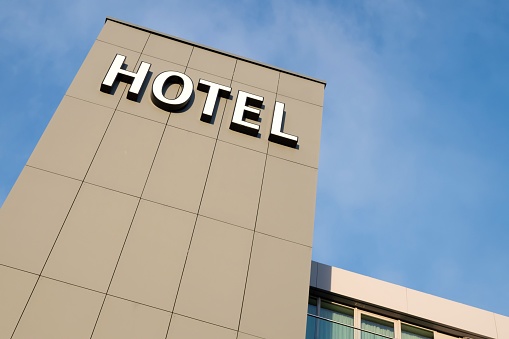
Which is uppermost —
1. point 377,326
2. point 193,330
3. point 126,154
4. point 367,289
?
point 126,154

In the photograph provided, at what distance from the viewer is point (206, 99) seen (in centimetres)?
1616

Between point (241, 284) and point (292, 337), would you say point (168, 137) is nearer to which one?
point (241, 284)

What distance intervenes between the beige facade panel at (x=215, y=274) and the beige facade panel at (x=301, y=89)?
5.84 metres

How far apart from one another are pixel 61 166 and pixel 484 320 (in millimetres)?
12785

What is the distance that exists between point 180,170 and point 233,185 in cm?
145

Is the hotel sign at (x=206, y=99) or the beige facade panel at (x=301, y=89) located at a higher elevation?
the beige facade panel at (x=301, y=89)

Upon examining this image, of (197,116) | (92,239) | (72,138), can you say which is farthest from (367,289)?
(72,138)

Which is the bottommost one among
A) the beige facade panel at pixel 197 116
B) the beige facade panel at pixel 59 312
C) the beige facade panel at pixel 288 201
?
the beige facade panel at pixel 59 312

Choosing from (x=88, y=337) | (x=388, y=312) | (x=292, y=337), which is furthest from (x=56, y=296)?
(x=388, y=312)

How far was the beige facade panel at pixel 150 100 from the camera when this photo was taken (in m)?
15.3

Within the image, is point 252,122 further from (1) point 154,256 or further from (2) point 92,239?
(2) point 92,239

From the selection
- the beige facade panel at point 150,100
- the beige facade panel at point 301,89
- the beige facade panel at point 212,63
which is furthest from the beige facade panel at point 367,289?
the beige facade panel at point 212,63

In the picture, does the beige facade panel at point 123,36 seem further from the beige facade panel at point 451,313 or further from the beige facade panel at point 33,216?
the beige facade panel at point 451,313

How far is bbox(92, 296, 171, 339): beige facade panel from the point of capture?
11.2 meters
